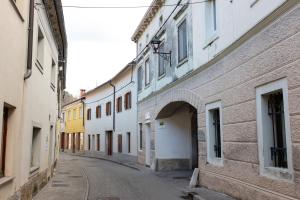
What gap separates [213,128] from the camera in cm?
1127

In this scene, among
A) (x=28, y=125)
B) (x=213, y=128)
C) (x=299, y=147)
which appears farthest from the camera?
(x=213, y=128)

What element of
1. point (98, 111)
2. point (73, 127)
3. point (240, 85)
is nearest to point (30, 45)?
point (240, 85)

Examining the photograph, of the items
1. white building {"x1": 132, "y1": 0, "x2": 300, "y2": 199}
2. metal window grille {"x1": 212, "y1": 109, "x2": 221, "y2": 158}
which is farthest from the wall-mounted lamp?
metal window grille {"x1": 212, "y1": 109, "x2": 221, "y2": 158}

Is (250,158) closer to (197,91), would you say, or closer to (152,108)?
(197,91)

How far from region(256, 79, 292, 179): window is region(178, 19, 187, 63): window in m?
6.35

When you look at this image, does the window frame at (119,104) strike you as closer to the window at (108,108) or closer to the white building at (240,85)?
the window at (108,108)

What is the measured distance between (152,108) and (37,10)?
1040 cm

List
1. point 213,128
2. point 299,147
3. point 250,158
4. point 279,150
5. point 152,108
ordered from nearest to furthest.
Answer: point 299,147
point 279,150
point 250,158
point 213,128
point 152,108

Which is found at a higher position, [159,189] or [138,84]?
[138,84]

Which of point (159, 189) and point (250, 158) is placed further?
point (159, 189)

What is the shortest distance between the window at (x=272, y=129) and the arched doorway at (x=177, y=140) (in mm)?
10162

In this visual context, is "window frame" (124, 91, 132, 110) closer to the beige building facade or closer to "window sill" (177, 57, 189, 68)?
"window sill" (177, 57, 189, 68)

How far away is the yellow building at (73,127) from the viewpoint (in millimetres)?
42000

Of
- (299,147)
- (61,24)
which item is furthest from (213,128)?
(61,24)
